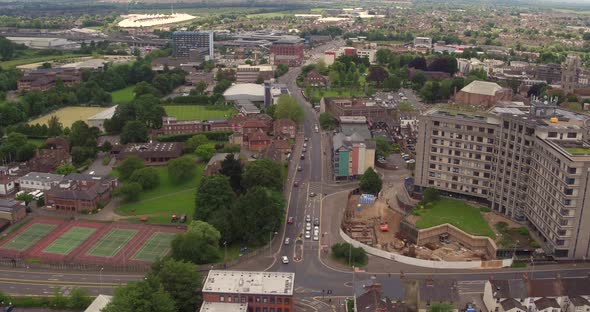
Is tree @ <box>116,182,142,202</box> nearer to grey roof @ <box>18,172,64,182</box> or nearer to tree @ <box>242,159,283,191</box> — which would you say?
grey roof @ <box>18,172,64,182</box>

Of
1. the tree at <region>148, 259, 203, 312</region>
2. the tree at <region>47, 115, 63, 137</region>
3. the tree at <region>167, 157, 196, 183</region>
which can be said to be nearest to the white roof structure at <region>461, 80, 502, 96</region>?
the tree at <region>167, 157, 196, 183</region>

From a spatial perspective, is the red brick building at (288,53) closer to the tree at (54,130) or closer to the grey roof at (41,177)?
the tree at (54,130)

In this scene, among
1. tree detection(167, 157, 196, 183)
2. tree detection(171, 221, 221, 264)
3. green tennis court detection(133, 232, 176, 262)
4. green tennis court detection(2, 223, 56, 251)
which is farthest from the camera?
tree detection(167, 157, 196, 183)

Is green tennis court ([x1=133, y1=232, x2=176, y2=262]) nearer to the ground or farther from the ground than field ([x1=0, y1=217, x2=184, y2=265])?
farther from the ground

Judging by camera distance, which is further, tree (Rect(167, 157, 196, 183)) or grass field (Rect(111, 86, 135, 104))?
grass field (Rect(111, 86, 135, 104))

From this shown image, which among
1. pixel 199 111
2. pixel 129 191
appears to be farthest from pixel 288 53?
pixel 129 191

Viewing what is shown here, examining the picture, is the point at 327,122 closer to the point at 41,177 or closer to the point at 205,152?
the point at 205,152
